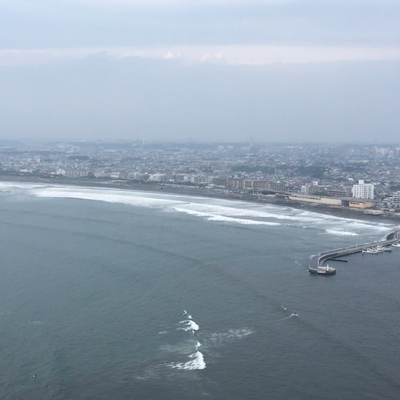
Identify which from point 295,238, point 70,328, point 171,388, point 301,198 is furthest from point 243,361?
point 301,198

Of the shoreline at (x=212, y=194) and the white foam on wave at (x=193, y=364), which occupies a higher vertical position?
the shoreline at (x=212, y=194)

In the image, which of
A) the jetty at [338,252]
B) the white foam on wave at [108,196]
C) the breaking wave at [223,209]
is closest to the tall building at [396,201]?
the breaking wave at [223,209]

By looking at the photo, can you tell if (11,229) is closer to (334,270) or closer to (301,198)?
(334,270)

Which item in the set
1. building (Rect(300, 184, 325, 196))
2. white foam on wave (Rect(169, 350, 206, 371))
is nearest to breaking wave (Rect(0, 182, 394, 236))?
building (Rect(300, 184, 325, 196))

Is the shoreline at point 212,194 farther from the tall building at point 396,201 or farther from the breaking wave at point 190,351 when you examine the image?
the breaking wave at point 190,351

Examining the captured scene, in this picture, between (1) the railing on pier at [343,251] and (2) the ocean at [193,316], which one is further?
(1) the railing on pier at [343,251]

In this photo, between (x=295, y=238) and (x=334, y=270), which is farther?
(x=295, y=238)
